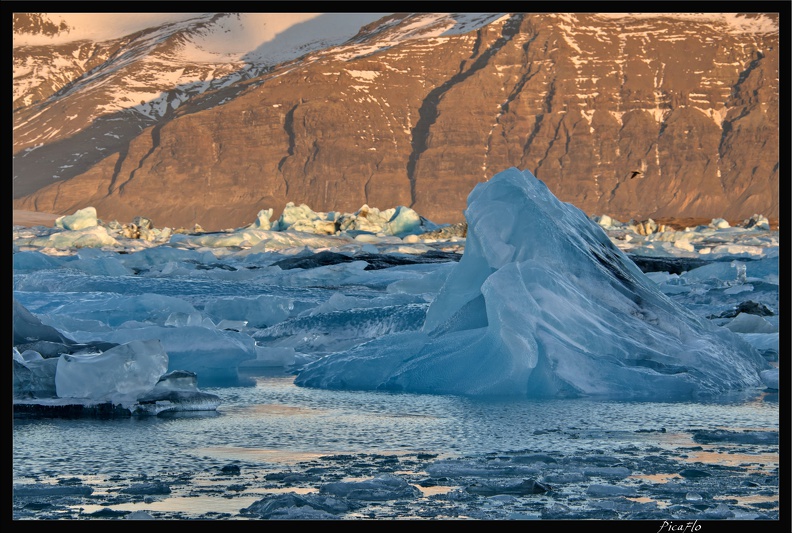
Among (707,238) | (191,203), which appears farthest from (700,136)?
(707,238)

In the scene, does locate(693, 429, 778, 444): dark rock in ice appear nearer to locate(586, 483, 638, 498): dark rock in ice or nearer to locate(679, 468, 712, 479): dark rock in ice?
locate(679, 468, 712, 479): dark rock in ice

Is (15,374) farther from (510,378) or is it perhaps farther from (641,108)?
(641,108)

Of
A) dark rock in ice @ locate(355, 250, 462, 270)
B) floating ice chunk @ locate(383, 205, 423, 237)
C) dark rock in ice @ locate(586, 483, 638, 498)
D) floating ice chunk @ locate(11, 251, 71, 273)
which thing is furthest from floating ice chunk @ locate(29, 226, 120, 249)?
dark rock in ice @ locate(586, 483, 638, 498)

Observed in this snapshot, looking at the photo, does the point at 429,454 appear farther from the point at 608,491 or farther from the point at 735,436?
the point at 735,436

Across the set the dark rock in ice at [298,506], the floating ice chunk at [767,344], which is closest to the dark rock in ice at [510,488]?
the dark rock in ice at [298,506]

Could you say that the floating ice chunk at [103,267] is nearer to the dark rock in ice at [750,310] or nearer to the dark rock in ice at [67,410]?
the dark rock in ice at [750,310]

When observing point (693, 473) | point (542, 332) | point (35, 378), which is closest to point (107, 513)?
point (693, 473)
